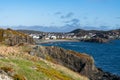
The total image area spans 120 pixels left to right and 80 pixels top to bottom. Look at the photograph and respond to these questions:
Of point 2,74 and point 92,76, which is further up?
point 2,74

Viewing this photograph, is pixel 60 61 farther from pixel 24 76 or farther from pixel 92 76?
pixel 24 76

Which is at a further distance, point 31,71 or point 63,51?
point 63,51

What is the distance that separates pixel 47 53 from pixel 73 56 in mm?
5641

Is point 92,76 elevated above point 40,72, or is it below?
below

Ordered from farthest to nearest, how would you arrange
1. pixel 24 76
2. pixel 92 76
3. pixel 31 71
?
pixel 92 76 → pixel 31 71 → pixel 24 76

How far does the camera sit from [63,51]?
63438 millimetres

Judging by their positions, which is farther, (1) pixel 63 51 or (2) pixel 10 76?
(1) pixel 63 51

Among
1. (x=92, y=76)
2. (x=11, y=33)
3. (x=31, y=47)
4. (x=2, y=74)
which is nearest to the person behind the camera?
(x=2, y=74)

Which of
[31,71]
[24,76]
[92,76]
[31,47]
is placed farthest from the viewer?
[92,76]

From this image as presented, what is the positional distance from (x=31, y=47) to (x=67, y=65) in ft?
25.2

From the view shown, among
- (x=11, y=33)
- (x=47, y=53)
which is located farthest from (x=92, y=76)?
(x=11, y=33)

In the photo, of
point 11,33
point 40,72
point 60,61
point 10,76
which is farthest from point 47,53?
point 11,33

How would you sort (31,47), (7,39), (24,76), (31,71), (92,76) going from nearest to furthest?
1. (24,76)
2. (31,71)
3. (31,47)
4. (92,76)
5. (7,39)

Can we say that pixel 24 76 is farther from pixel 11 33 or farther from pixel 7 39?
pixel 11 33
